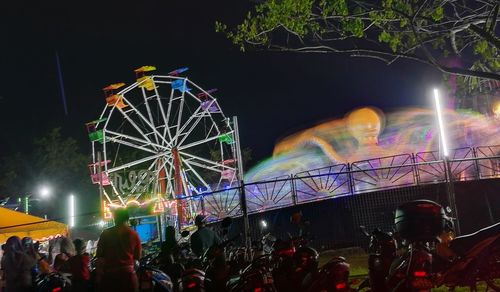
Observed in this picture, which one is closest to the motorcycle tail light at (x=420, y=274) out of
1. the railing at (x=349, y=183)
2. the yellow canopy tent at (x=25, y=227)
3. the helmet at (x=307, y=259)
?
the helmet at (x=307, y=259)

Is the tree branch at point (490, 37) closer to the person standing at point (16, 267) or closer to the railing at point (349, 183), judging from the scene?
the railing at point (349, 183)

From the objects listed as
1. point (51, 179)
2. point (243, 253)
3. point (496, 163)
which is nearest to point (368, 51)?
point (243, 253)

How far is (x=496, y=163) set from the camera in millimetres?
15180

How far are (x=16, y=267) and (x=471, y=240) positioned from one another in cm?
543

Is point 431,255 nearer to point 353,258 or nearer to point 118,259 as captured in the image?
point 118,259

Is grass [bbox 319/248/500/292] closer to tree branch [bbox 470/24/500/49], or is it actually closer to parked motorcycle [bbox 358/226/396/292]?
parked motorcycle [bbox 358/226/396/292]

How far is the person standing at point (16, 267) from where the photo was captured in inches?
245

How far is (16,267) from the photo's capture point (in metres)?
6.22

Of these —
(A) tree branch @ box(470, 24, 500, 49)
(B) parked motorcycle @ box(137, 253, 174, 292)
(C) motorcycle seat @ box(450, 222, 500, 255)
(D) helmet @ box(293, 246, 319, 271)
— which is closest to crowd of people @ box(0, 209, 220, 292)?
(B) parked motorcycle @ box(137, 253, 174, 292)

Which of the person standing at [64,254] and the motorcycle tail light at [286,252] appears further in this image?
the person standing at [64,254]

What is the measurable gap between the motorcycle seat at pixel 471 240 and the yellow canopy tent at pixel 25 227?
8147 mm

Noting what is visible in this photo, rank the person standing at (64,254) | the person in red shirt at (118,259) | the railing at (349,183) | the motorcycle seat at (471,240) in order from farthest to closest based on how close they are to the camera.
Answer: the railing at (349,183)
the person standing at (64,254)
the person in red shirt at (118,259)
the motorcycle seat at (471,240)

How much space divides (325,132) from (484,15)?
1400cm

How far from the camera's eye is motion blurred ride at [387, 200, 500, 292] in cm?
382
